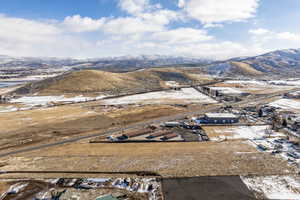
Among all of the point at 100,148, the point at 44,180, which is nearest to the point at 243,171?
the point at 100,148

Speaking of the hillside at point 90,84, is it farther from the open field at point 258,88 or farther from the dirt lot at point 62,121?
the open field at point 258,88

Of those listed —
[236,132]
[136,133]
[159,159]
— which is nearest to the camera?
[159,159]

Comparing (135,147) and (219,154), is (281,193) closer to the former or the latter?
(219,154)

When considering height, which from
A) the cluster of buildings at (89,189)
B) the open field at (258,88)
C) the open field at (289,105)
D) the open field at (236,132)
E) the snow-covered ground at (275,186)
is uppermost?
the open field at (258,88)

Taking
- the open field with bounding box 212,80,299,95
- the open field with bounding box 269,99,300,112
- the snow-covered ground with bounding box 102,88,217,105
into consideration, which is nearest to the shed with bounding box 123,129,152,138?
the snow-covered ground with bounding box 102,88,217,105

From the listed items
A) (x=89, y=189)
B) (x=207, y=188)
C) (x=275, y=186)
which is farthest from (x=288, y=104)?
(x=89, y=189)

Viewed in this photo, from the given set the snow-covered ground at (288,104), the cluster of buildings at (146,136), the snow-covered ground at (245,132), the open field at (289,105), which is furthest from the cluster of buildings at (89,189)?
the snow-covered ground at (288,104)

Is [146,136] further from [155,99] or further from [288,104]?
[288,104]
